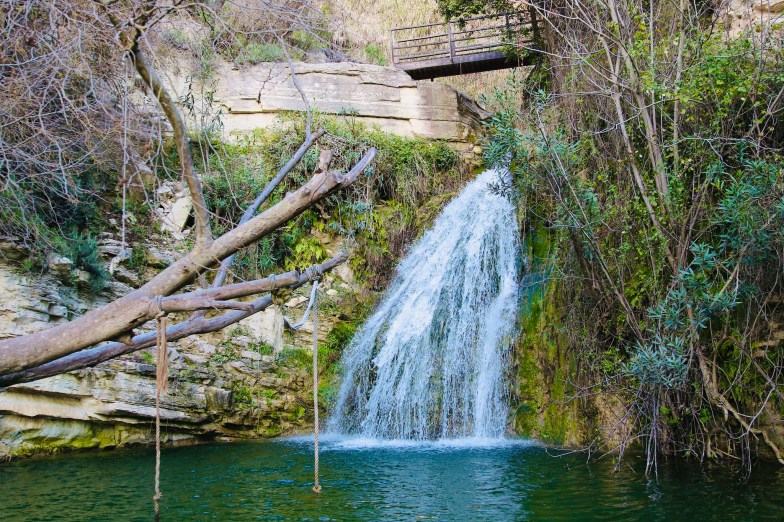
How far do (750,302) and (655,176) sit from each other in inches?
67.4

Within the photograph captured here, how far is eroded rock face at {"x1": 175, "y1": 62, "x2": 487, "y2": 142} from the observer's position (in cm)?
1409

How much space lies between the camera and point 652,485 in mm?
6387

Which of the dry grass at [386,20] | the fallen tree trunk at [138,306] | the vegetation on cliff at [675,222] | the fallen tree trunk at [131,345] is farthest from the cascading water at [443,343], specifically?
the dry grass at [386,20]

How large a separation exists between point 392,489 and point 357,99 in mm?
9620

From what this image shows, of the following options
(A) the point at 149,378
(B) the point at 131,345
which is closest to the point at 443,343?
(A) the point at 149,378

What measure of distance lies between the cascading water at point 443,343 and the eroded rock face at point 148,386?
0.96 meters

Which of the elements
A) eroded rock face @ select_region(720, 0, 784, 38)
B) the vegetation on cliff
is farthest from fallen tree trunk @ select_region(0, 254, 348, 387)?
eroded rock face @ select_region(720, 0, 784, 38)

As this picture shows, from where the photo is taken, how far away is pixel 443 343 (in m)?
10.5

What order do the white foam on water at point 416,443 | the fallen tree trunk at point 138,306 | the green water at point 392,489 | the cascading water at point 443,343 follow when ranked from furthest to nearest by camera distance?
1. the cascading water at point 443,343
2. the white foam on water at point 416,443
3. the green water at point 392,489
4. the fallen tree trunk at point 138,306

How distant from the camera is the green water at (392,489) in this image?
5.67 m

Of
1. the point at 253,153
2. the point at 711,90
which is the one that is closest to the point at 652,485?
the point at 711,90

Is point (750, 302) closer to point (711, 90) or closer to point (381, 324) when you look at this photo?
point (711, 90)

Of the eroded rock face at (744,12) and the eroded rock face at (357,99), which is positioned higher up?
the eroded rock face at (357,99)

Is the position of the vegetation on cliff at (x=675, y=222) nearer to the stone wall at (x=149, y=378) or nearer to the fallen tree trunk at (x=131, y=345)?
the fallen tree trunk at (x=131, y=345)
